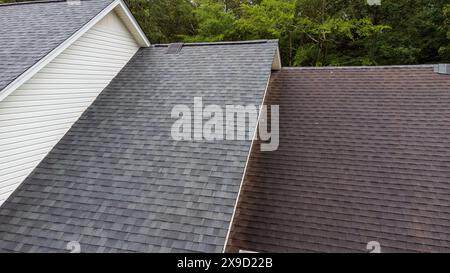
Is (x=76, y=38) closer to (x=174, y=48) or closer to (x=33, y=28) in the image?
(x=33, y=28)

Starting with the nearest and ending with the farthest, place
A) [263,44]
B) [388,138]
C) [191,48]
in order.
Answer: [388,138] < [263,44] < [191,48]

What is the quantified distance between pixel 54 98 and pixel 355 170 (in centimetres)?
627

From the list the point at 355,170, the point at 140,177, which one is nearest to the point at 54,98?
the point at 140,177

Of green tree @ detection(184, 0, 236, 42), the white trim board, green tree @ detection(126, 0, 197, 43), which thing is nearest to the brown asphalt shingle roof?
the white trim board

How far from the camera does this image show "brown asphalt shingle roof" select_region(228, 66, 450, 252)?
4613 mm

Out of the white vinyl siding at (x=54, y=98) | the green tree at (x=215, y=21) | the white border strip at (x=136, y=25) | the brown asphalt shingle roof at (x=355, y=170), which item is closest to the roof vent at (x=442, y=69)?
the brown asphalt shingle roof at (x=355, y=170)

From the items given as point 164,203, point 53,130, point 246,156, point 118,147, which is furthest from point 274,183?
point 53,130

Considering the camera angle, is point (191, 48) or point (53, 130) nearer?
point (53, 130)

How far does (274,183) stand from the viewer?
5512 millimetres

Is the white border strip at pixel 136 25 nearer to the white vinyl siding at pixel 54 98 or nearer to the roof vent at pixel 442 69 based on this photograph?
the white vinyl siding at pixel 54 98

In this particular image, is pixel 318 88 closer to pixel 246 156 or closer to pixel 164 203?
pixel 246 156

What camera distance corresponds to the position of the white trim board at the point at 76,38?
15.4 ft

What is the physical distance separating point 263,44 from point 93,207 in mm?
5573

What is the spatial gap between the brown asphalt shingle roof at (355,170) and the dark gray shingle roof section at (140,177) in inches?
35.9
